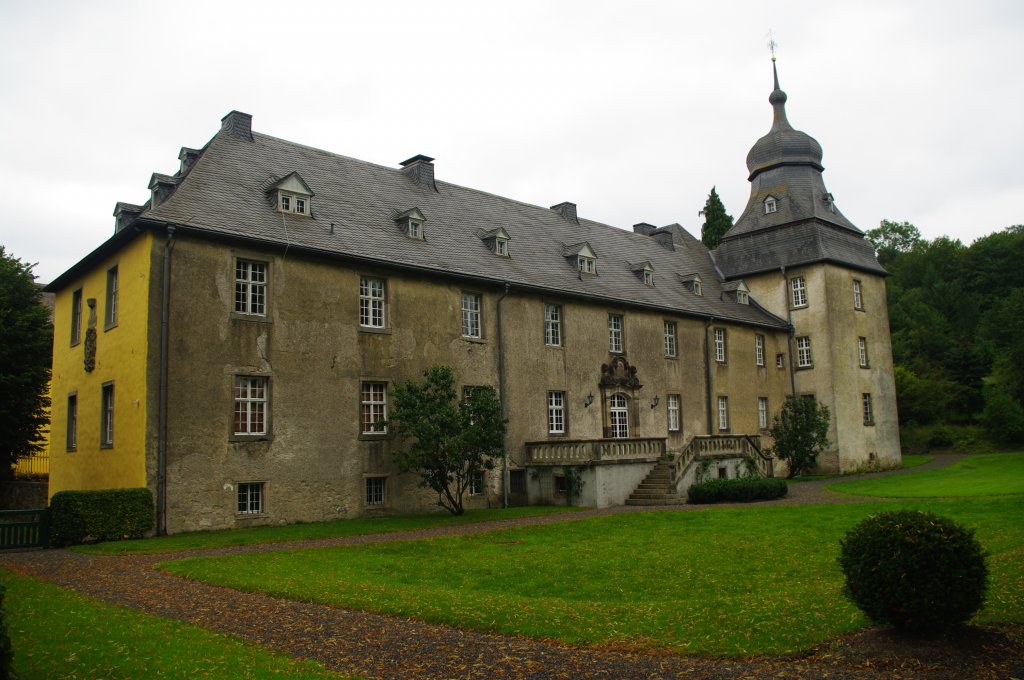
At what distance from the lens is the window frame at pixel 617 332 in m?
32.1

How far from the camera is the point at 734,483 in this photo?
87.4 ft

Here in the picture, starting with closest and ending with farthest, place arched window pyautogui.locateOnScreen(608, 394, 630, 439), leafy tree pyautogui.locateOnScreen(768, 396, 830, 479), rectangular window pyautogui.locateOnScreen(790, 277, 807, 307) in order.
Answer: arched window pyautogui.locateOnScreen(608, 394, 630, 439) < leafy tree pyautogui.locateOnScreen(768, 396, 830, 479) < rectangular window pyautogui.locateOnScreen(790, 277, 807, 307)

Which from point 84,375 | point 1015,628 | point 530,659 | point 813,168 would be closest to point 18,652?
point 530,659

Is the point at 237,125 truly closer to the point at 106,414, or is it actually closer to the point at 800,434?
the point at 106,414

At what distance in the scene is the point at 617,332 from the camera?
106 ft

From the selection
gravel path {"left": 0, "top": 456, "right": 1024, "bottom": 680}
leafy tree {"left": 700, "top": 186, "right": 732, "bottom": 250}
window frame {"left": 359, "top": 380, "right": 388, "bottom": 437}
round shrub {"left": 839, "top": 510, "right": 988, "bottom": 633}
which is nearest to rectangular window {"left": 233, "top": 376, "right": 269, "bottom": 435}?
window frame {"left": 359, "top": 380, "right": 388, "bottom": 437}

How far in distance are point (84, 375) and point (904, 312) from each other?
2448 inches

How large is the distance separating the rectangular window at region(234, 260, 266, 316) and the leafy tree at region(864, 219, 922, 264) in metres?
77.7

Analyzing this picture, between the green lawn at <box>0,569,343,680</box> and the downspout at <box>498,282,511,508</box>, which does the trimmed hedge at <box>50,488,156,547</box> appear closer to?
the green lawn at <box>0,569,343,680</box>

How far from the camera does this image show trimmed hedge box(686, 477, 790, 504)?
86.6ft

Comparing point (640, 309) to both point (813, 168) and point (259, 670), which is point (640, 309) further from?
point (259, 670)

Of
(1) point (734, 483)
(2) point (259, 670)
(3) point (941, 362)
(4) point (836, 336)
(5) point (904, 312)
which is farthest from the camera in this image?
(5) point (904, 312)

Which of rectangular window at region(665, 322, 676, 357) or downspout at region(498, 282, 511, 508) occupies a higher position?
rectangular window at region(665, 322, 676, 357)

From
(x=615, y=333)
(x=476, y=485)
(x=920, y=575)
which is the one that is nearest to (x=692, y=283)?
(x=615, y=333)
